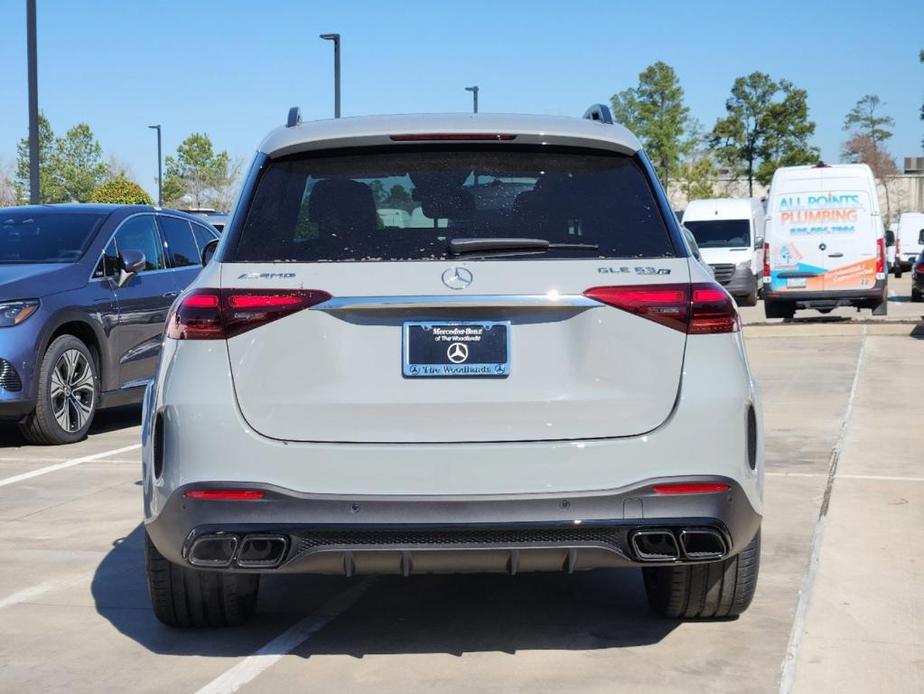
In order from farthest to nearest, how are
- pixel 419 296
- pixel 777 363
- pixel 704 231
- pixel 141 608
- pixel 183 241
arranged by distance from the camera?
pixel 704 231
pixel 777 363
pixel 183 241
pixel 141 608
pixel 419 296

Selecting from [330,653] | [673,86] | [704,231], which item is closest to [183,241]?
[330,653]

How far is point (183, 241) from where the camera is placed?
11797 millimetres

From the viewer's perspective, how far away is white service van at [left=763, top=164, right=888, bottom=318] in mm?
23438

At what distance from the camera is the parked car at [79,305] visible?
9.66 m

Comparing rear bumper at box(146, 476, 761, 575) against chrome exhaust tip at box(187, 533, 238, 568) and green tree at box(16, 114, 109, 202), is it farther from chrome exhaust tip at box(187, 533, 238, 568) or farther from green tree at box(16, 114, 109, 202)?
green tree at box(16, 114, 109, 202)

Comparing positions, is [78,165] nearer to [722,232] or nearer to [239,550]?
[722,232]

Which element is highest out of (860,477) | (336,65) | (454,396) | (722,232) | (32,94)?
(336,65)

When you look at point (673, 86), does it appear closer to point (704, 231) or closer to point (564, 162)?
point (704, 231)

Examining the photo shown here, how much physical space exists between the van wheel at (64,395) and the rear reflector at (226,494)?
586 cm

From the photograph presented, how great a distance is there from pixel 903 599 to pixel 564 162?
2.21m

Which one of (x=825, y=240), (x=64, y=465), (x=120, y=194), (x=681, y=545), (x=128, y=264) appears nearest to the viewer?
(x=681, y=545)

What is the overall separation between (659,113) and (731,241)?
5698 centimetres

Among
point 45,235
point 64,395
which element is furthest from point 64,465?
point 45,235

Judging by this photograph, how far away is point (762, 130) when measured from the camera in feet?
322
